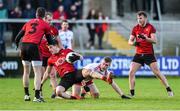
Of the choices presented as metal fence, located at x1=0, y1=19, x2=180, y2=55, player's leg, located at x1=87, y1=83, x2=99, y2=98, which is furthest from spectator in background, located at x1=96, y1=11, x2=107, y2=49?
player's leg, located at x1=87, y1=83, x2=99, y2=98

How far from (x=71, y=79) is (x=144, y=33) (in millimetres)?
2472

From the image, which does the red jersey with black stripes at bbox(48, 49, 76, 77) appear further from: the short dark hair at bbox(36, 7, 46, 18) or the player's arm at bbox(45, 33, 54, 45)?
the short dark hair at bbox(36, 7, 46, 18)

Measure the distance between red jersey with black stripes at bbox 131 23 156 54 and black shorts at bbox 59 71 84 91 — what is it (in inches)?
83.9

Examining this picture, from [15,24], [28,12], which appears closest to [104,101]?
[15,24]

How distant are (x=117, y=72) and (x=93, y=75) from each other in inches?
452

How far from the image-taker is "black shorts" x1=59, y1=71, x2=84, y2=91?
61.0 ft

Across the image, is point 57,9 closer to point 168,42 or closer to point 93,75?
point 168,42

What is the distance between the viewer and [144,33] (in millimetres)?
19625

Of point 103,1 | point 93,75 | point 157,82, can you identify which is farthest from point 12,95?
point 103,1

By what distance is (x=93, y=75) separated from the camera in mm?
18172

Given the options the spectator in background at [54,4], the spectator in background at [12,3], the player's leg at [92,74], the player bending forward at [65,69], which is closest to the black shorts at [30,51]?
the player bending forward at [65,69]

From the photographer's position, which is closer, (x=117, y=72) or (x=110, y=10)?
(x=117, y=72)

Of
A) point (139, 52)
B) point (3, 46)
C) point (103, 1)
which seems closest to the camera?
point (139, 52)

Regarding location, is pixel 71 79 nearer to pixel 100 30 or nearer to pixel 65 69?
pixel 65 69
